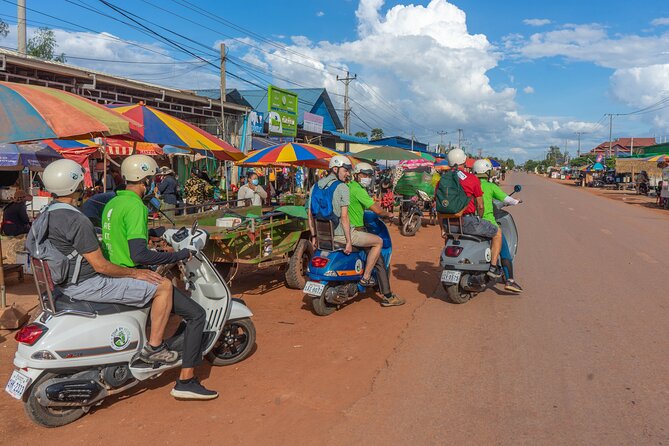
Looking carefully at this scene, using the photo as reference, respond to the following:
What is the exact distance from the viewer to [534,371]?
14.0 feet

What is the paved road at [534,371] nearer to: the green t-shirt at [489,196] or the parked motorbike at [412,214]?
the green t-shirt at [489,196]

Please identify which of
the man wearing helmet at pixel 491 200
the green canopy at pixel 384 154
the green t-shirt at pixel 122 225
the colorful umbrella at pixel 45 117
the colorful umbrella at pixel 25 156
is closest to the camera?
the green t-shirt at pixel 122 225

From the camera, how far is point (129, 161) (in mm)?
3744

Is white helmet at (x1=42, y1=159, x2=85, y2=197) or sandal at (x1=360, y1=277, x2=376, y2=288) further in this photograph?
sandal at (x1=360, y1=277, x2=376, y2=288)

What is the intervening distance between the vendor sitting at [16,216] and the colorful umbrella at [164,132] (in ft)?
8.18

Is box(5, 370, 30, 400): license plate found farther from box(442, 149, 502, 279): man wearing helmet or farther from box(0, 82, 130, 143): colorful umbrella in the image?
box(442, 149, 502, 279): man wearing helmet

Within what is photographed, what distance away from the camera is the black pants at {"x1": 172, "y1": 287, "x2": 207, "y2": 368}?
3.75 metres

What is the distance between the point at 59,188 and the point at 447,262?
4494mm

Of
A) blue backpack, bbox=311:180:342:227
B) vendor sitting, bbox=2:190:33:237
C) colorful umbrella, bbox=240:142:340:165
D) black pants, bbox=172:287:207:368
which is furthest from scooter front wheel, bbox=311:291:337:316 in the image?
vendor sitting, bbox=2:190:33:237

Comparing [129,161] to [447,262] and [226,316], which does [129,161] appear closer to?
[226,316]

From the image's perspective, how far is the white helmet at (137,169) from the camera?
3.67 metres

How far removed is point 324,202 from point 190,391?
2.77 meters

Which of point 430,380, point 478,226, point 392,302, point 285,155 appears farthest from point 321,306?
point 285,155

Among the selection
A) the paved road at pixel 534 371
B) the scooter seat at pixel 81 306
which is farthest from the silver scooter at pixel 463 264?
the scooter seat at pixel 81 306
